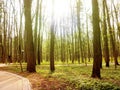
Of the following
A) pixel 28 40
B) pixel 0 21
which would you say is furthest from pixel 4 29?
pixel 28 40

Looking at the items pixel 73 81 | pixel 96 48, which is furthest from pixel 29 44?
pixel 73 81

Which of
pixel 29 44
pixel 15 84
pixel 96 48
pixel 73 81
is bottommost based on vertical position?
pixel 15 84

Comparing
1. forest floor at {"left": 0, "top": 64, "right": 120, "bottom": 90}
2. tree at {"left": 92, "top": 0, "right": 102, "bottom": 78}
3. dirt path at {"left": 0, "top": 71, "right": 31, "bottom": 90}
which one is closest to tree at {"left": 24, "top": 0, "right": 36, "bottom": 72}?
forest floor at {"left": 0, "top": 64, "right": 120, "bottom": 90}

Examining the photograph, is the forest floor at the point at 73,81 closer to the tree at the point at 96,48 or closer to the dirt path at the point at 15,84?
the dirt path at the point at 15,84

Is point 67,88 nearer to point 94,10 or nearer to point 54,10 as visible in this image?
point 94,10

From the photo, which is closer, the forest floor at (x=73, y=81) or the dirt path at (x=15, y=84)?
the forest floor at (x=73, y=81)

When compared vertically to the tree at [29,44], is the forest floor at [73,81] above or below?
below

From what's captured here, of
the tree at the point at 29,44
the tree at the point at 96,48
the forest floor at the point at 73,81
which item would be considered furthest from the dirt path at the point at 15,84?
the tree at the point at 29,44

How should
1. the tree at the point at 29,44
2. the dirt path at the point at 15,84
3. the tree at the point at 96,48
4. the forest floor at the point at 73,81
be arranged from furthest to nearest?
the tree at the point at 29,44, the tree at the point at 96,48, the dirt path at the point at 15,84, the forest floor at the point at 73,81

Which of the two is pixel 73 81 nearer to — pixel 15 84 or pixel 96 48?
pixel 15 84

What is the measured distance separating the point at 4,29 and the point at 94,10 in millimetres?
37055

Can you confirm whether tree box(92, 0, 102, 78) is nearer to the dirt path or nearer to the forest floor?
the forest floor

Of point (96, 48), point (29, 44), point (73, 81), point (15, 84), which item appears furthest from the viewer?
point (29, 44)

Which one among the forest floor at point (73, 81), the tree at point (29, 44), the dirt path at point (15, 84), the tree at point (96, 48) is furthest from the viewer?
the tree at point (29, 44)
